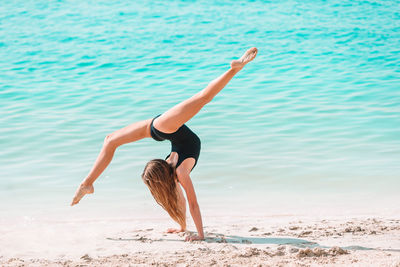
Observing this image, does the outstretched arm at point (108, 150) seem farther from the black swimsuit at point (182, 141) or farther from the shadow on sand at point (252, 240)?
the shadow on sand at point (252, 240)

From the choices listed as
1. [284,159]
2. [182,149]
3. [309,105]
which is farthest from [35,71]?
[182,149]

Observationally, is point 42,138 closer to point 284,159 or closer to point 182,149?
point 284,159

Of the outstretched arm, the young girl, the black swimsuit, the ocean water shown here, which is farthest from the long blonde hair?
the ocean water

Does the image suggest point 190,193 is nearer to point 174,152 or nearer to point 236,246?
point 174,152

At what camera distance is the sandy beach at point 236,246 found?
3607 millimetres

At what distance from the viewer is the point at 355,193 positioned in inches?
211

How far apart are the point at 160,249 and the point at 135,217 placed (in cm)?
106

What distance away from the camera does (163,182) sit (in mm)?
4043

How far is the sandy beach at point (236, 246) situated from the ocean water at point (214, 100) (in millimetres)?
781

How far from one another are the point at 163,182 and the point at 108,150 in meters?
0.51

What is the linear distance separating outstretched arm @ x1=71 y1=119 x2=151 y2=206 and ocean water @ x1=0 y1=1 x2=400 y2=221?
1093mm

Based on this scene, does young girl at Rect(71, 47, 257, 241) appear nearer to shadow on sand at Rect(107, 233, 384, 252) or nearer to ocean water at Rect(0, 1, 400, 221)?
shadow on sand at Rect(107, 233, 384, 252)

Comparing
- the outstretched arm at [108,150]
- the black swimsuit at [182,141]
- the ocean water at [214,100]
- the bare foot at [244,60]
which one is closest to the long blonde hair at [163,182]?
the black swimsuit at [182,141]

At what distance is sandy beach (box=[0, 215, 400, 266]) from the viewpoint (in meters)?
3.61
